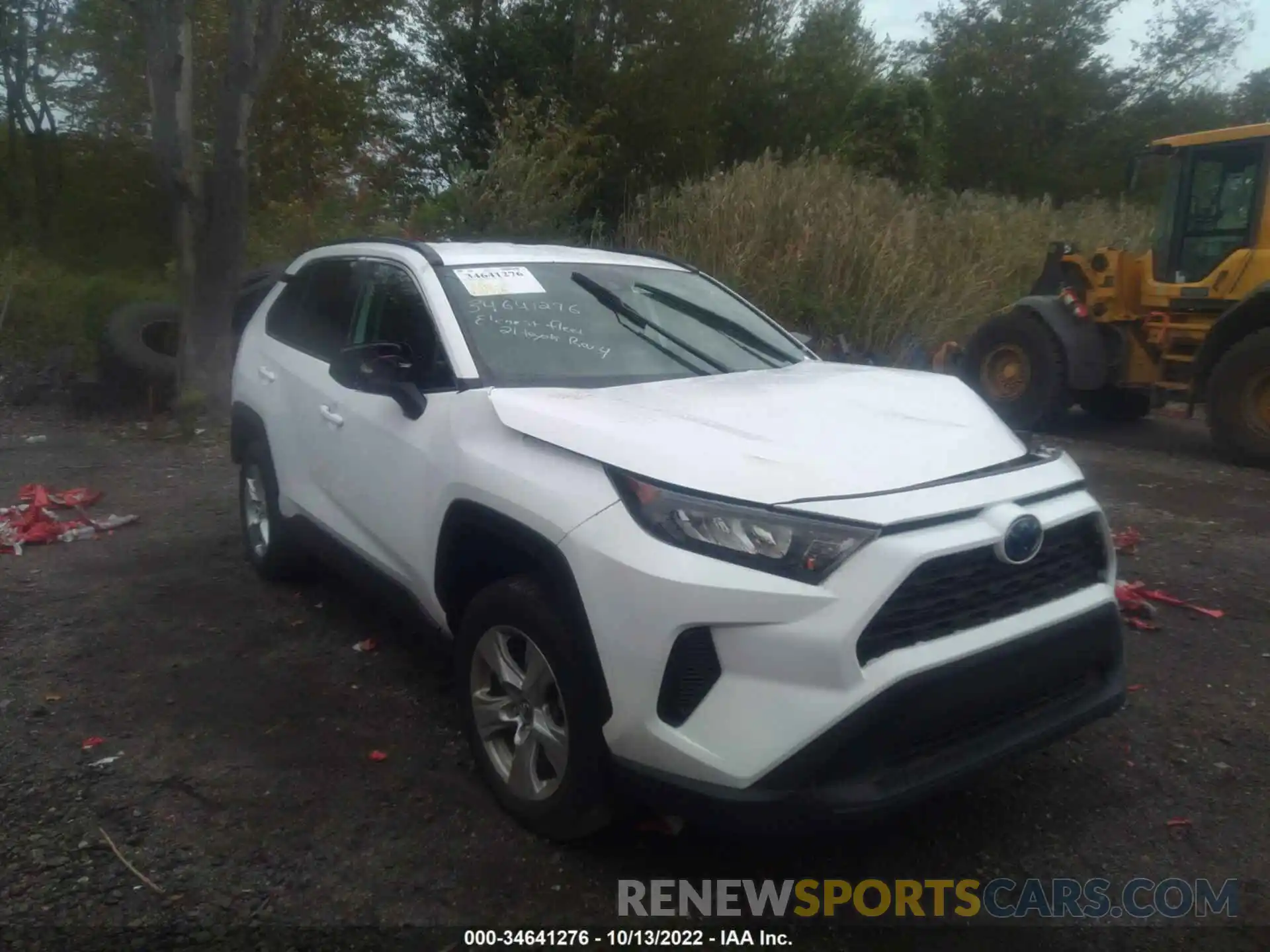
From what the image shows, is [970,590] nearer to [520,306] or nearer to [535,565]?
[535,565]

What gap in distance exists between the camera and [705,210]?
40.1ft

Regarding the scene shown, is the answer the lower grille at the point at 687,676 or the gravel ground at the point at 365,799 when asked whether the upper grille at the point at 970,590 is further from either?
the gravel ground at the point at 365,799

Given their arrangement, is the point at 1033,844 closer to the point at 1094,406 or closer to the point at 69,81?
the point at 1094,406

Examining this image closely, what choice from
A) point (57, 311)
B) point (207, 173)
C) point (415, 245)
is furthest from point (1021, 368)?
point (57, 311)

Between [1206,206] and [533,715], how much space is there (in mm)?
8494

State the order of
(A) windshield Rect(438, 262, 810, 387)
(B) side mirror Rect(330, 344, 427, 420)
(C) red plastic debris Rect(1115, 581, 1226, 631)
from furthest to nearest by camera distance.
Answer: (C) red plastic debris Rect(1115, 581, 1226, 631) < (A) windshield Rect(438, 262, 810, 387) < (B) side mirror Rect(330, 344, 427, 420)

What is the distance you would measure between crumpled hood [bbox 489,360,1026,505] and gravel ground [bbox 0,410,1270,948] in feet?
2.93

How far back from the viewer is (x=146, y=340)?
11.0 metres

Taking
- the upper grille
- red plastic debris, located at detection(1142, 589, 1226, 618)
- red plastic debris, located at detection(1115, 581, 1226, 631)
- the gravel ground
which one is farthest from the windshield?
red plastic debris, located at detection(1142, 589, 1226, 618)

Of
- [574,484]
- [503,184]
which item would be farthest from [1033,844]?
[503,184]

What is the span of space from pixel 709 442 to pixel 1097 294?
8181mm

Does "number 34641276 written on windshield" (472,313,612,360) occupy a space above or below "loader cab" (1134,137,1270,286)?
below

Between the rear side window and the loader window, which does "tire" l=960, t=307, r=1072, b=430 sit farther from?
the rear side window

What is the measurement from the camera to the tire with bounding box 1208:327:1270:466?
854 centimetres
